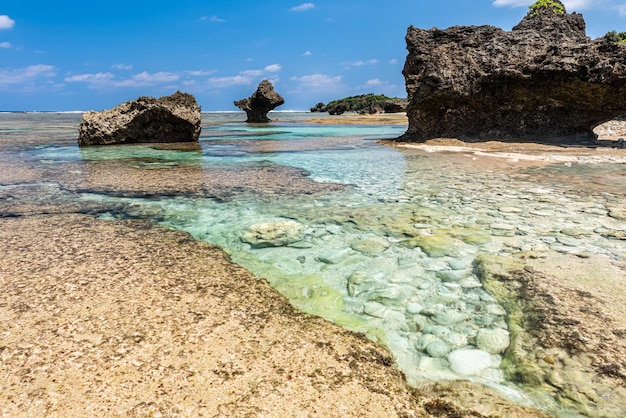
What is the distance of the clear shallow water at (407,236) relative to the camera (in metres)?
2.28

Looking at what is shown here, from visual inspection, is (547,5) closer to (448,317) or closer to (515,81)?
(515,81)

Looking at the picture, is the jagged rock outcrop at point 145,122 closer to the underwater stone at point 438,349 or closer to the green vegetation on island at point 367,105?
the underwater stone at point 438,349

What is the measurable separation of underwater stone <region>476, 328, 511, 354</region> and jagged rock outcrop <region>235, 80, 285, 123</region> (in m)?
35.9

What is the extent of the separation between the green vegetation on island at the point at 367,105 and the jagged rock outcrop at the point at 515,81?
3749cm

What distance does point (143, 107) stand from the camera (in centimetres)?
1538

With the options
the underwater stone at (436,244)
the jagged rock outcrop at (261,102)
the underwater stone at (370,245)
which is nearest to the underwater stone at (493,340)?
the underwater stone at (436,244)

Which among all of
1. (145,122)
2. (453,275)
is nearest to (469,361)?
(453,275)

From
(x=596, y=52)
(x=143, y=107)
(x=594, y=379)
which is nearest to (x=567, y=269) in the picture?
(x=594, y=379)

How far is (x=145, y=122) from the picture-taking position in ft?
51.8

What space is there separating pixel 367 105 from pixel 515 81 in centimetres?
6164

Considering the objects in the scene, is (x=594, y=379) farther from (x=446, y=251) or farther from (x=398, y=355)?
(x=446, y=251)

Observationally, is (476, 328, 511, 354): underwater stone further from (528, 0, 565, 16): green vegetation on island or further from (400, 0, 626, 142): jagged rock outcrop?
(528, 0, 565, 16): green vegetation on island

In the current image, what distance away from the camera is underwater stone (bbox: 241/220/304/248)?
3.70 meters

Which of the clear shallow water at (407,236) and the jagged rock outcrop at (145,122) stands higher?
the jagged rock outcrop at (145,122)
